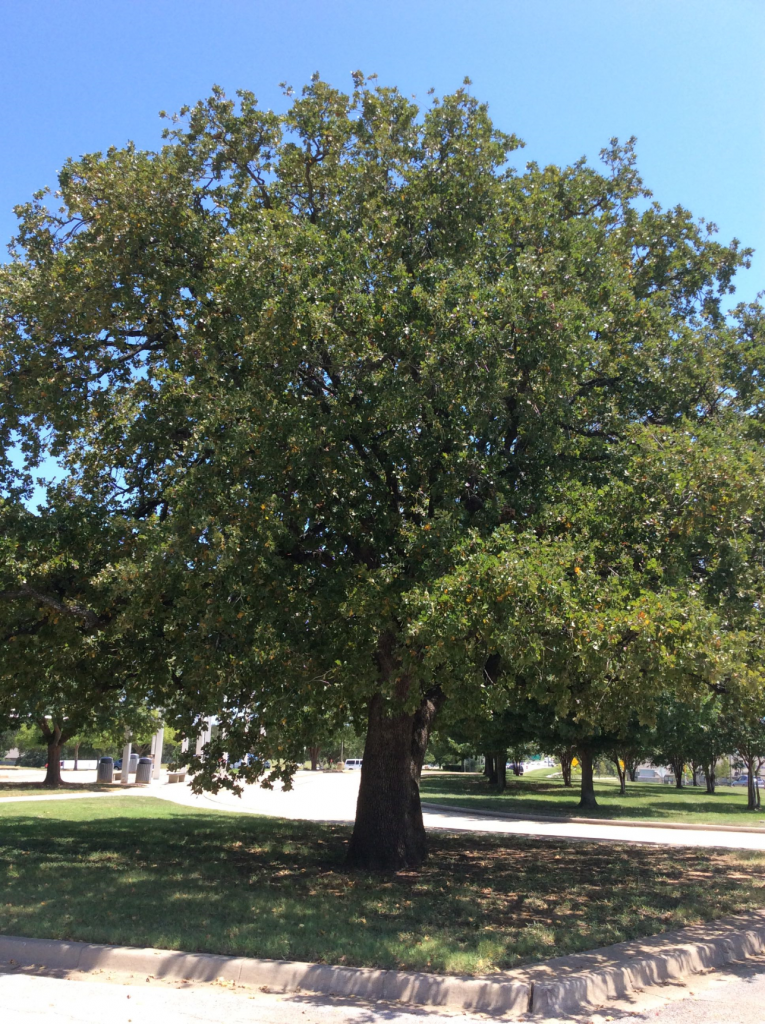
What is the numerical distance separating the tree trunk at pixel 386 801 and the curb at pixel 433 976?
15.4ft

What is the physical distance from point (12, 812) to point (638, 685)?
17.6 metres

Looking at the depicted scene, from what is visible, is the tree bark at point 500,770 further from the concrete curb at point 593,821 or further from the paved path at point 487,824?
the concrete curb at point 593,821

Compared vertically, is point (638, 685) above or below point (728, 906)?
above

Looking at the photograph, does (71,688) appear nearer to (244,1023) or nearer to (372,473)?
(372,473)

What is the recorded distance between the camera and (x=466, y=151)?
436 inches

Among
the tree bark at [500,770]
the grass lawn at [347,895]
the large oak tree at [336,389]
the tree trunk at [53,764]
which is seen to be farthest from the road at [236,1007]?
the tree bark at [500,770]

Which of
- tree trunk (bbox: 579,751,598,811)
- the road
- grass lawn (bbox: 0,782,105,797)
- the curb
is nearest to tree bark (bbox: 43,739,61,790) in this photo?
grass lawn (bbox: 0,782,105,797)

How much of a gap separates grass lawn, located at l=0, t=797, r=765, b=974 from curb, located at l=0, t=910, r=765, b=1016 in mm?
282

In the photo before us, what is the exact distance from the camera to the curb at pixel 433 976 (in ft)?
19.5

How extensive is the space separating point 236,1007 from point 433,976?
1.50 metres

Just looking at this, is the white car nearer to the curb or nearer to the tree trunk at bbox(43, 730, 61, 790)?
the tree trunk at bbox(43, 730, 61, 790)

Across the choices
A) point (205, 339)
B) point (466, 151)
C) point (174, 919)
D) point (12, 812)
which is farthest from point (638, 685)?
point (12, 812)

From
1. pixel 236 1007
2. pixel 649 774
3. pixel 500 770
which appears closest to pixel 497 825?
pixel 236 1007

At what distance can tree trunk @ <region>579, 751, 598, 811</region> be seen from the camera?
90.8ft
